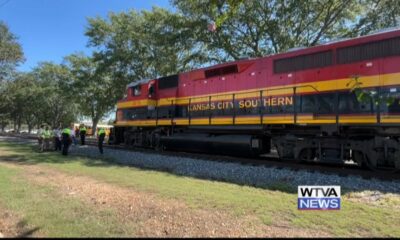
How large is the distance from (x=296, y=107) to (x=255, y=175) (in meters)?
3.68

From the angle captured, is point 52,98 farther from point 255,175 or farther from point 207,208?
point 207,208

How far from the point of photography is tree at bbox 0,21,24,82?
142 feet

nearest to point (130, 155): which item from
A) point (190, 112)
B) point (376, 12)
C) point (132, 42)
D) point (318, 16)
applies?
point (190, 112)

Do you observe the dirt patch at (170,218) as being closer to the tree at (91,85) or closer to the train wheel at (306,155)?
the train wheel at (306,155)

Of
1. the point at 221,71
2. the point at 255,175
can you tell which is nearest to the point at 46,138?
the point at 221,71

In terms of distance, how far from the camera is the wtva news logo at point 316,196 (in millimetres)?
5285

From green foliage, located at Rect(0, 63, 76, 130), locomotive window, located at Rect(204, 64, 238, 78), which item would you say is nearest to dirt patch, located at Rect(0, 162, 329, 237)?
locomotive window, located at Rect(204, 64, 238, 78)

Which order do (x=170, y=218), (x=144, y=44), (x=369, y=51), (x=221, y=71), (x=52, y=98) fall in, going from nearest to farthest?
(x=170, y=218) → (x=369, y=51) → (x=221, y=71) → (x=144, y=44) → (x=52, y=98)

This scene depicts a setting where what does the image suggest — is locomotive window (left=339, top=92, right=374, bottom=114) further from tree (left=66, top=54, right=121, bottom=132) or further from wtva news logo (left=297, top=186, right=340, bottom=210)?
tree (left=66, top=54, right=121, bottom=132)

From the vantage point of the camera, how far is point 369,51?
42.1 feet

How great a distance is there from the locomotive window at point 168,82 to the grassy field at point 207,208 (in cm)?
1077

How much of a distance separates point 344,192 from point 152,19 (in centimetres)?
2926

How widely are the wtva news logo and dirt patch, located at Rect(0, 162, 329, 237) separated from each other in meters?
0.68

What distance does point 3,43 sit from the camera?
43531 mm
